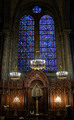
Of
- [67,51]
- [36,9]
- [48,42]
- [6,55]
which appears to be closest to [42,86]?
[67,51]

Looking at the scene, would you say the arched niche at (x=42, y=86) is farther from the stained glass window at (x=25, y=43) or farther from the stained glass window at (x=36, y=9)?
the stained glass window at (x=36, y=9)

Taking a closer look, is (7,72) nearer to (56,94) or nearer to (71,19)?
(56,94)

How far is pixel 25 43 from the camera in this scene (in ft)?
63.8

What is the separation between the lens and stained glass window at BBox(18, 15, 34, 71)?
725 inches

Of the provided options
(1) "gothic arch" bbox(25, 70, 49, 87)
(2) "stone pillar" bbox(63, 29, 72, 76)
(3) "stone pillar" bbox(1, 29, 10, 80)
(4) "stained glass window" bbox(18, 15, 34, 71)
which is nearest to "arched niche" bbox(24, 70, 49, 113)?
(1) "gothic arch" bbox(25, 70, 49, 87)

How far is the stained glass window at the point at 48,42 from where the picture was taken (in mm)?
18375

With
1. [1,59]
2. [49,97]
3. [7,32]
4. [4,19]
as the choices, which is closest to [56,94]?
[49,97]

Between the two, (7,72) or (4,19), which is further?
(4,19)

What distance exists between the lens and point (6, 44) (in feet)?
56.6

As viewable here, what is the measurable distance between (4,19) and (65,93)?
37.1ft

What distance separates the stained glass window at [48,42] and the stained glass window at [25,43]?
1.28m

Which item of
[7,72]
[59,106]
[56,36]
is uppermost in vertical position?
[56,36]

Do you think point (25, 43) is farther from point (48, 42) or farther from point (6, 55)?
point (6, 55)

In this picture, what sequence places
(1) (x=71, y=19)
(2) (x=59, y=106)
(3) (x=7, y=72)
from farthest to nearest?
(1) (x=71, y=19)
(3) (x=7, y=72)
(2) (x=59, y=106)
